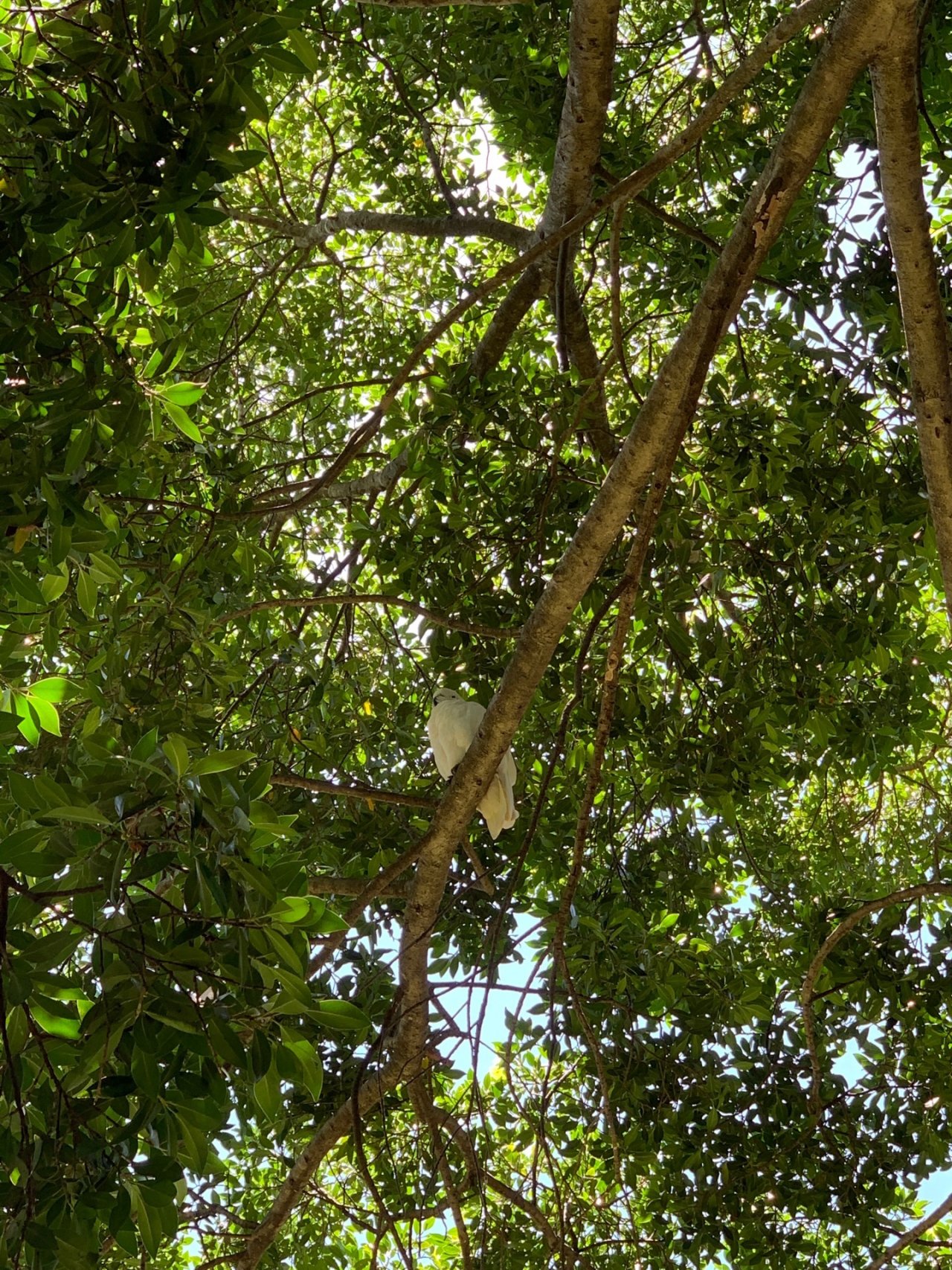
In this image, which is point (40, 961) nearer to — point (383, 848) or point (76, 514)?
point (76, 514)

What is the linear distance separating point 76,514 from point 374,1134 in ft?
7.95

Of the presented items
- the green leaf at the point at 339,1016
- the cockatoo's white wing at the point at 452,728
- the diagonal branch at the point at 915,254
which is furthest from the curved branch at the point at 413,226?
the green leaf at the point at 339,1016

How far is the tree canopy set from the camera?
1.40 meters

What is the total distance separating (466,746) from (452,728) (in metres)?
0.07

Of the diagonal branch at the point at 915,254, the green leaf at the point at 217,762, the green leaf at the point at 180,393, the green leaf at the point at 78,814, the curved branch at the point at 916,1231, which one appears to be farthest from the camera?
the curved branch at the point at 916,1231

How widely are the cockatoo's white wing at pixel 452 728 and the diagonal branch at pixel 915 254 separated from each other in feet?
4.59

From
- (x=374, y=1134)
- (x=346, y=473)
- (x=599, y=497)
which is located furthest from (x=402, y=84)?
(x=374, y=1134)

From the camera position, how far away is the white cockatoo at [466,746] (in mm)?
3211

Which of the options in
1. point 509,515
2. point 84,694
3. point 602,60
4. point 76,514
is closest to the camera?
point 76,514

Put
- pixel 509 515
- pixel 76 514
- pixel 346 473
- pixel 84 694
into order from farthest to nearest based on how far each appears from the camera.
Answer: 1. pixel 346 473
2. pixel 509 515
3. pixel 84 694
4. pixel 76 514

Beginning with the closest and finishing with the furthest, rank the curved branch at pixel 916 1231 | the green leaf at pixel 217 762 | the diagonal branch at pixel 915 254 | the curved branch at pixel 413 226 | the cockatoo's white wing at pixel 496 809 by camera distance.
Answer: the green leaf at pixel 217 762, the diagonal branch at pixel 915 254, the curved branch at pixel 916 1231, the cockatoo's white wing at pixel 496 809, the curved branch at pixel 413 226

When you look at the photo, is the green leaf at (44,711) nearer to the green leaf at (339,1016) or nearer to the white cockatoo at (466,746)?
the green leaf at (339,1016)

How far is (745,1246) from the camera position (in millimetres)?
3236

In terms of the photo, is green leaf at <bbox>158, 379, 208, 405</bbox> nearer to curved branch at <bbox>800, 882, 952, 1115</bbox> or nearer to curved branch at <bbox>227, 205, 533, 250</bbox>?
curved branch at <bbox>800, 882, 952, 1115</bbox>
